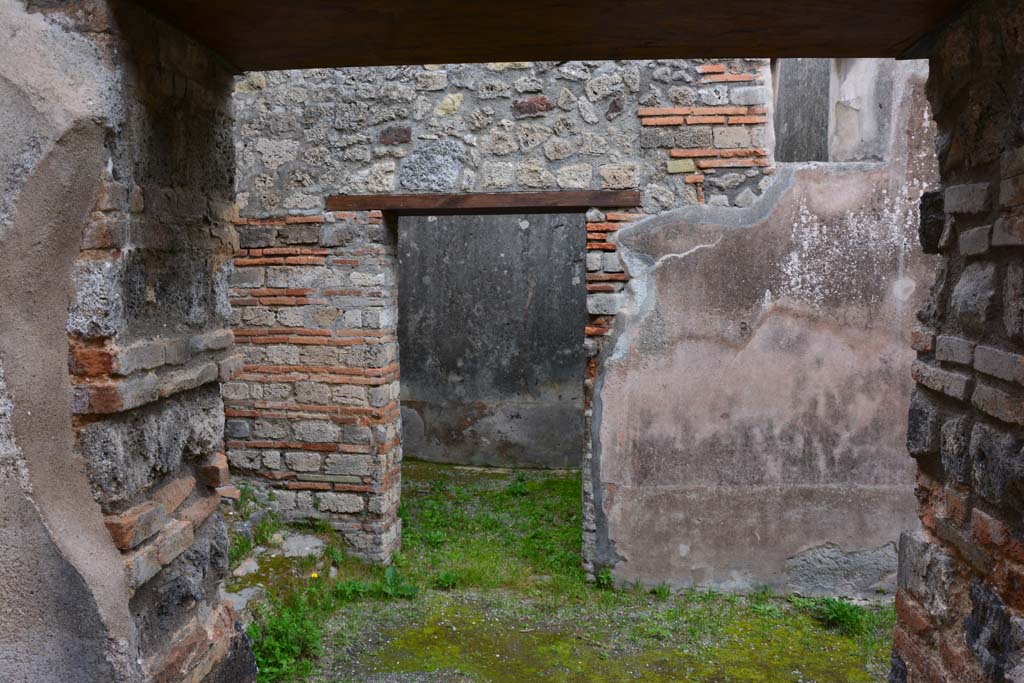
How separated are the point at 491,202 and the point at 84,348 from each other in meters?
3.44

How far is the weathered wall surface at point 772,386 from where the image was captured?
16.0 ft

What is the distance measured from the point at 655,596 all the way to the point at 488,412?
13.4 ft

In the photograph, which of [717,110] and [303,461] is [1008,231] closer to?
[717,110]

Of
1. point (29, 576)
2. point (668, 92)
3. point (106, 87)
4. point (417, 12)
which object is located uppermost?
point (668, 92)

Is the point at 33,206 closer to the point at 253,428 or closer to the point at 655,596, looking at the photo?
the point at 253,428

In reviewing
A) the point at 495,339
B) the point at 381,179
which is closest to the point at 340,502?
the point at 381,179

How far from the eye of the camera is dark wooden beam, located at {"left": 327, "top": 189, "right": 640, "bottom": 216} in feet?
16.2

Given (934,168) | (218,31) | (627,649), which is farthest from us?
(934,168)

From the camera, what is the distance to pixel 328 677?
4.02 meters

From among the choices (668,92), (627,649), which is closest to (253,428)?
(627,649)

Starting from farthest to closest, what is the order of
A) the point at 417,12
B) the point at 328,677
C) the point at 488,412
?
the point at 488,412 → the point at 328,677 → the point at 417,12

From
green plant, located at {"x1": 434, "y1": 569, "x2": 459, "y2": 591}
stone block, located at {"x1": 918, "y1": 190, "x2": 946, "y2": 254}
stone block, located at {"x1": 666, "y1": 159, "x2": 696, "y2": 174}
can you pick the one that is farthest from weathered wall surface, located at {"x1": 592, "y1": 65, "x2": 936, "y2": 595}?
stone block, located at {"x1": 918, "y1": 190, "x2": 946, "y2": 254}

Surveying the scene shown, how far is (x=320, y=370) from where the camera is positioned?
5.32 meters

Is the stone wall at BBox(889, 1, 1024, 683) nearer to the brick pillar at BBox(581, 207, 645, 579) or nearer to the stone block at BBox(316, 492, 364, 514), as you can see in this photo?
the brick pillar at BBox(581, 207, 645, 579)
